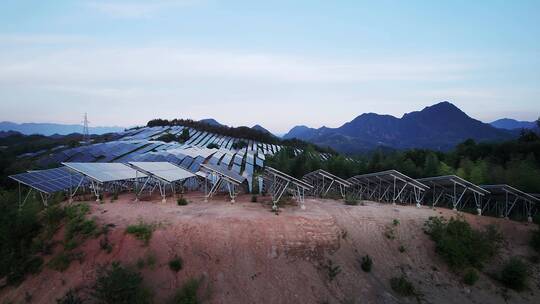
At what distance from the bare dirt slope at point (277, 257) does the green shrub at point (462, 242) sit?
0.58m

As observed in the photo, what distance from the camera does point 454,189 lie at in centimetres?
2620

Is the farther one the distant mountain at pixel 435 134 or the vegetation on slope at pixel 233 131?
the distant mountain at pixel 435 134

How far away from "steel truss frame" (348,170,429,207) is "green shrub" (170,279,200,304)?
703 inches

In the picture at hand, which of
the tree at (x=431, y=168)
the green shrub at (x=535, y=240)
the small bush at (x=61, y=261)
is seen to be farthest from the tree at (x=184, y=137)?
the green shrub at (x=535, y=240)

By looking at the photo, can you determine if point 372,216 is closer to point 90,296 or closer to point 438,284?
point 438,284

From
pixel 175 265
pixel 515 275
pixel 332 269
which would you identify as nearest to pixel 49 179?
pixel 175 265

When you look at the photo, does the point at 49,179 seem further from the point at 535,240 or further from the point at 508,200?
the point at 508,200

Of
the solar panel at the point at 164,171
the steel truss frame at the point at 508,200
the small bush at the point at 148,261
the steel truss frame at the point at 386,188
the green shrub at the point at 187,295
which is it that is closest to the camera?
the green shrub at the point at 187,295

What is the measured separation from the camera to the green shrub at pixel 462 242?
21.2m

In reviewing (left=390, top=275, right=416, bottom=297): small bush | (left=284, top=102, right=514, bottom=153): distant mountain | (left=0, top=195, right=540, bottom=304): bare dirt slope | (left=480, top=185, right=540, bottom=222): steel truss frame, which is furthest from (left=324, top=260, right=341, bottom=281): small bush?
(left=284, top=102, right=514, bottom=153): distant mountain

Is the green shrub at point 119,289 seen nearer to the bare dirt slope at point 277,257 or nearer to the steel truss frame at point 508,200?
the bare dirt slope at point 277,257

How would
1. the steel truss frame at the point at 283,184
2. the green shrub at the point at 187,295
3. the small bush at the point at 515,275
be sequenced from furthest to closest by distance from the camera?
1. the steel truss frame at the point at 283,184
2. the small bush at the point at 515,275
3. the green shrub at the point at 187,295

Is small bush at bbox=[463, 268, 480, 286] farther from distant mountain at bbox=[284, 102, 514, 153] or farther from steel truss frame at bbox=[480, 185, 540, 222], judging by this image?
distant mountain at bbox=[284, 102, 514, 153]

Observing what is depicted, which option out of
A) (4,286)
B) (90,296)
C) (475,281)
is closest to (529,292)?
(475,281)
